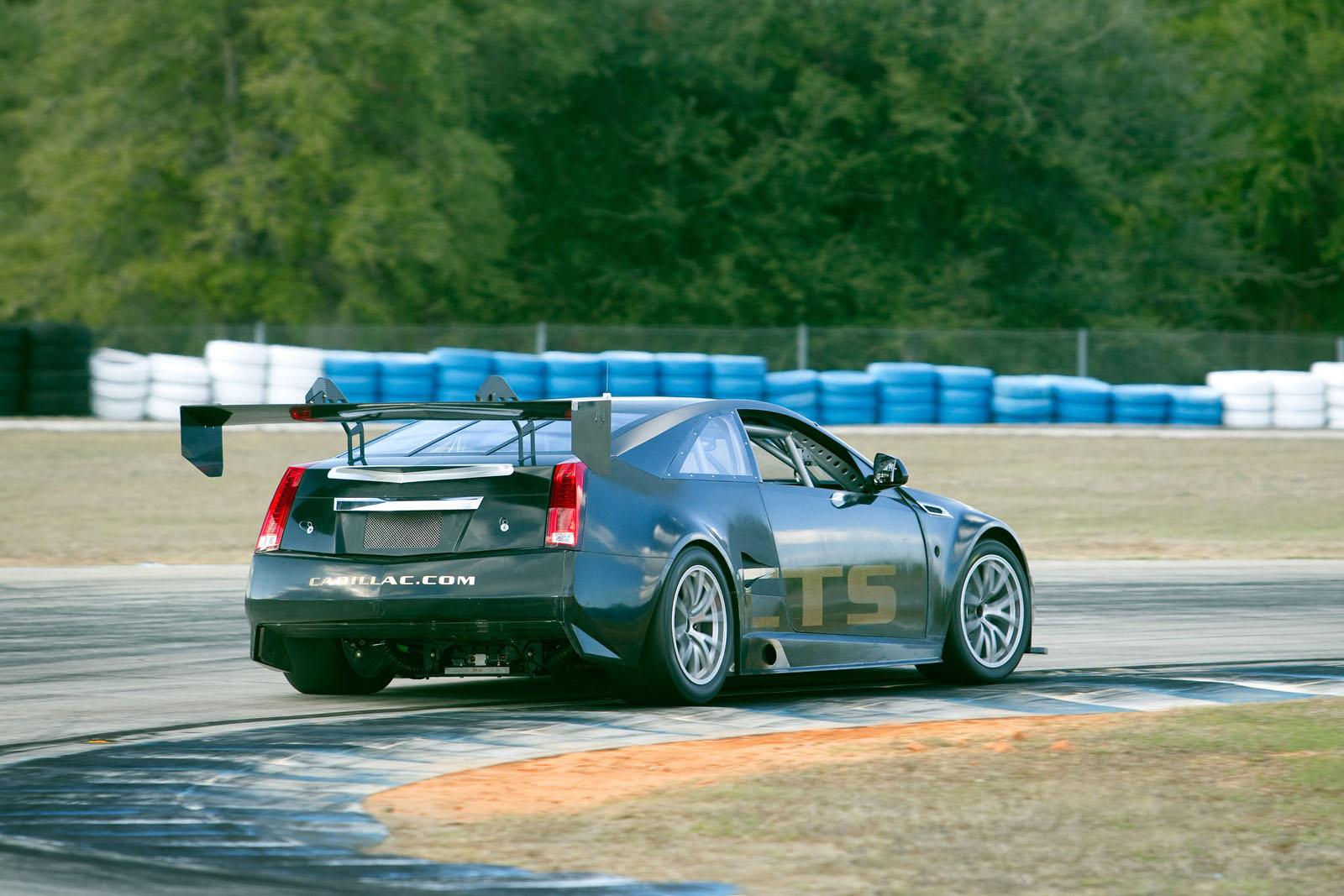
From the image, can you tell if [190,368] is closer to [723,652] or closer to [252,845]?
[723,652]

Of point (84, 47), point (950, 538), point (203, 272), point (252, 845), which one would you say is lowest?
point (252, 845)

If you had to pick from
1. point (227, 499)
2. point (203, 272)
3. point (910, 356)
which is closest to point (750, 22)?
point (910, 356)

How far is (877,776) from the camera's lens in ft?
22.4

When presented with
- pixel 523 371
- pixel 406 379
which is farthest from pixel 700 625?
pixel 523 371

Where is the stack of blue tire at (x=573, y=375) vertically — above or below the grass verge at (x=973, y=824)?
above

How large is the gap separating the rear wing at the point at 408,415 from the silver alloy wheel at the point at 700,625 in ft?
2.23

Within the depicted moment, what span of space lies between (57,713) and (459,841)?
11.1 ft

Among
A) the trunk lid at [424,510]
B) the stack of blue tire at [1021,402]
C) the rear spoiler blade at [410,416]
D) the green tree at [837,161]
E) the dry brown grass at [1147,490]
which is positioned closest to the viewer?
the rear spoiler blade at [410,416]

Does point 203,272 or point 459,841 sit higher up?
point 203,272

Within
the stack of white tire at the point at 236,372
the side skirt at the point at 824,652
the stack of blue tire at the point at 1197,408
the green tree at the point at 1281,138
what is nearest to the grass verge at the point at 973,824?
the side skirt at the point at 824,652

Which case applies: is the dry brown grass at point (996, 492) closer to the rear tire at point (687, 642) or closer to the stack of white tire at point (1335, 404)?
the stack of white tire at point (1335, 404)

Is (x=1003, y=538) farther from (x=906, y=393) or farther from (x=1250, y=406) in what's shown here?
(x=1250, y=406)

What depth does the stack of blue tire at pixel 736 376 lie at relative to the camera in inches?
1271

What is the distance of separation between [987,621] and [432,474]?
304 centimetres
